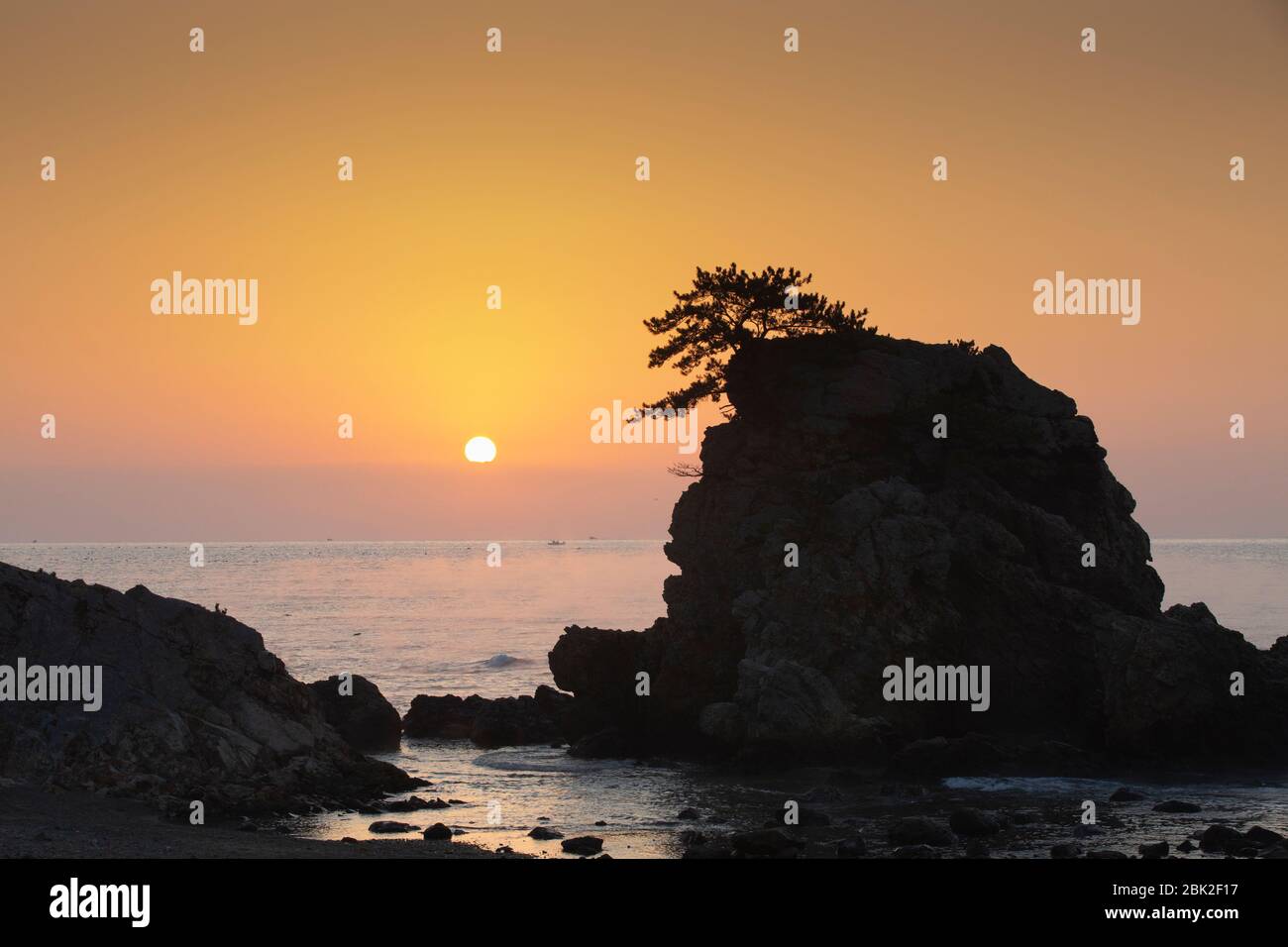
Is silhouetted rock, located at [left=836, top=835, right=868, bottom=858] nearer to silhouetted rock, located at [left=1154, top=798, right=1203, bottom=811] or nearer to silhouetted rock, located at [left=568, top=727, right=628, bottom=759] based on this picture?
silhouetted rock, located at [left=1154, top=798, right=1203, bottom=811]

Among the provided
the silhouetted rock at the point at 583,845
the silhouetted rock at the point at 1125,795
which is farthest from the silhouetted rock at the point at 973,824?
the silhouetted rock at the point at 583,845

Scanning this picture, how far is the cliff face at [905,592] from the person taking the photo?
46812 mm

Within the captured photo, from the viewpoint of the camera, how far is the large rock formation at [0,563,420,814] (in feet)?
116

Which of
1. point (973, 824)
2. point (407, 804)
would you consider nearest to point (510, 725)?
point (407, 804)

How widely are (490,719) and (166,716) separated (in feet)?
71.4

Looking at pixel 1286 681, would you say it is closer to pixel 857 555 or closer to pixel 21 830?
pixel 857 555

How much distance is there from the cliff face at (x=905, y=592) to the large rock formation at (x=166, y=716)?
14.9m

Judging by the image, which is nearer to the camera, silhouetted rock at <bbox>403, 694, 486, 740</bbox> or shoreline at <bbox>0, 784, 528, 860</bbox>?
shoreline at <bbox>0, 784, 528, 860</bbox>

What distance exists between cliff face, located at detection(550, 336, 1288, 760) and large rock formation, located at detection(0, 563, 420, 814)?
14.9 metres

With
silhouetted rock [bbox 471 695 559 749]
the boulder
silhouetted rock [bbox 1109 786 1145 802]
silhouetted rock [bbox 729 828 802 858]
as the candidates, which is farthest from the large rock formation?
the boulder

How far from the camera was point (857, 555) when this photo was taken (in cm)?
4975

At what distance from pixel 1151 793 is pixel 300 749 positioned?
1068 inches

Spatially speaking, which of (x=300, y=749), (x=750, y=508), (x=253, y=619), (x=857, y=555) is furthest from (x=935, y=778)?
(x=253, y=619)
